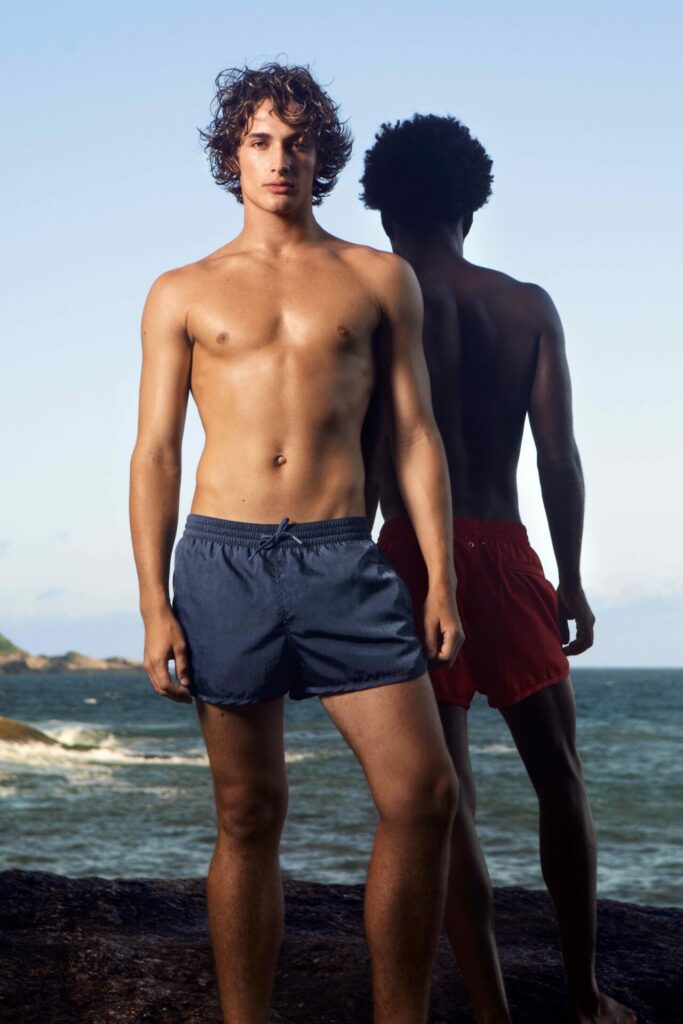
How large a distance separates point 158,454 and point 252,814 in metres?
0.80

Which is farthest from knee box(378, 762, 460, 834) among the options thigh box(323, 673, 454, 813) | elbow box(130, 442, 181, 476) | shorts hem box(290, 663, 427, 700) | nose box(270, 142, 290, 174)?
nose box(270, 142, 290, 174)

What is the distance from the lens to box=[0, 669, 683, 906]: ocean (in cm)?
1235

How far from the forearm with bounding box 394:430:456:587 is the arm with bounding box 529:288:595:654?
21.9 inches

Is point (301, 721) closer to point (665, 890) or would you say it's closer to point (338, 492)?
point (665, 890)

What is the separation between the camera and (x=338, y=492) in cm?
274

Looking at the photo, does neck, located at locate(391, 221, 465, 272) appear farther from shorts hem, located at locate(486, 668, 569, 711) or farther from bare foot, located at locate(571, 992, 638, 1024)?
bare foot, located at locate(571, 992, 638, 1024)

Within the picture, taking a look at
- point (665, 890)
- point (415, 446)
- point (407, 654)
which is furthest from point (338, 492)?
point (665, 890)

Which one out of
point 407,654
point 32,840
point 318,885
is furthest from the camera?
point 32,840

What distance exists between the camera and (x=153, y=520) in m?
2.83

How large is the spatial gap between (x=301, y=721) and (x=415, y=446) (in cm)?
3869

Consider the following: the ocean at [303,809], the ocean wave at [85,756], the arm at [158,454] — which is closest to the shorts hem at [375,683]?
the arm at [158,454]

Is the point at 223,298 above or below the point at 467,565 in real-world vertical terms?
above

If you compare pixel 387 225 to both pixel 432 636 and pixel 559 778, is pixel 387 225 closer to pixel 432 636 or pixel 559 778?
pixel 432 636

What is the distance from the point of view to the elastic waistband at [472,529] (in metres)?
3.15
